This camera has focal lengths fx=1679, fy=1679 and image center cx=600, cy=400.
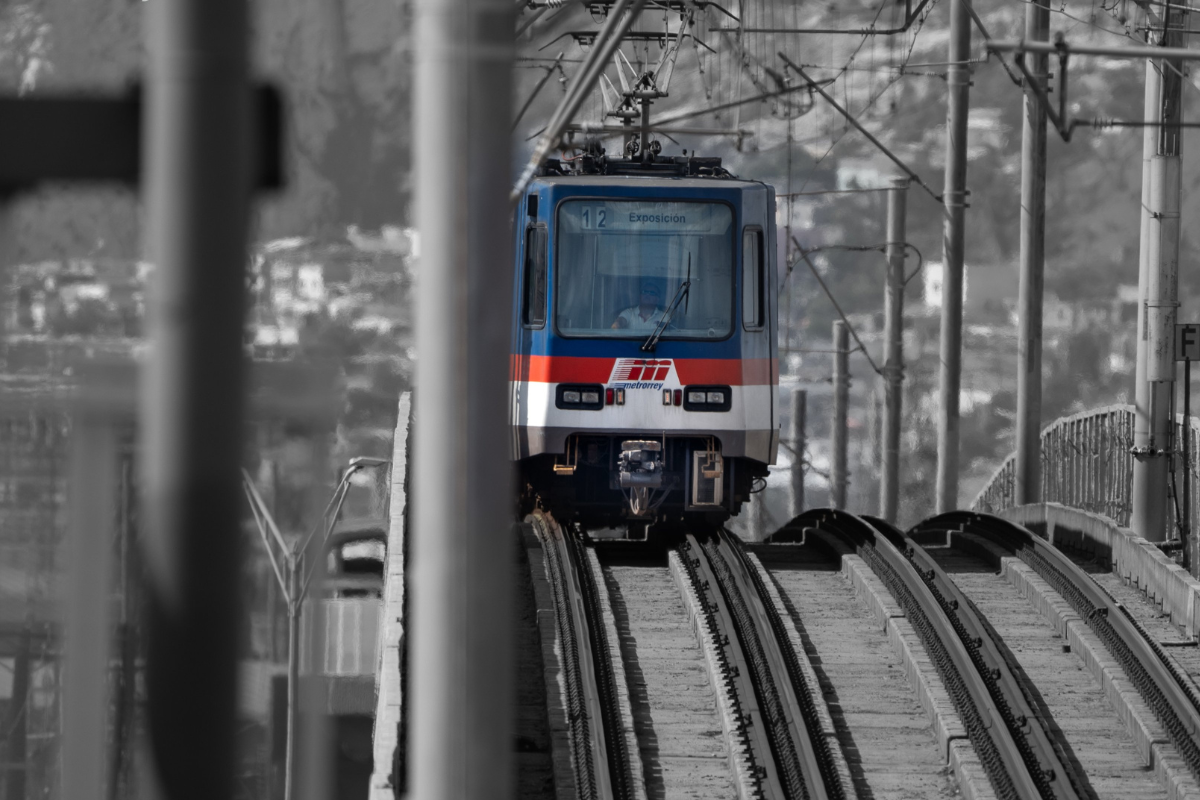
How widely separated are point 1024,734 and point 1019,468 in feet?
29.4

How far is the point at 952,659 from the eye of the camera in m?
10.5

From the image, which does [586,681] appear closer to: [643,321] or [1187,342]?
[643,321]

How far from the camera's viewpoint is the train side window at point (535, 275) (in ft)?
42.5

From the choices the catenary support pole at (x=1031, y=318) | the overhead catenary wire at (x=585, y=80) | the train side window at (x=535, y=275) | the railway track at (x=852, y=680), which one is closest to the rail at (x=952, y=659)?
the railway track at (x=852, y=680)

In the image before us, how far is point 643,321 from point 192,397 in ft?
33.2

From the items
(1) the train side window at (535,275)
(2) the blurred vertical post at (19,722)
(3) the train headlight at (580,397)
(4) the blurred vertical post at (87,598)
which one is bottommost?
(2) the blurred vertical post at (19,722)

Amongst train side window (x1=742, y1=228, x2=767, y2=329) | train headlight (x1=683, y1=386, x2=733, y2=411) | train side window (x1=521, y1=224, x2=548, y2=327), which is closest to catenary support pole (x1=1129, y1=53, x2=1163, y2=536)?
train side window (x1=742, y1=228, x2=767, y2=329)

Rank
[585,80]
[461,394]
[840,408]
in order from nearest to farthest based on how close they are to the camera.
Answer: [461,394], [585,80], [840,408]

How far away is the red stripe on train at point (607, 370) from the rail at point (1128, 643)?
2.56 m

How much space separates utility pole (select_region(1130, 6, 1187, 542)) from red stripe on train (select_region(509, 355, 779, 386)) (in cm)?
377

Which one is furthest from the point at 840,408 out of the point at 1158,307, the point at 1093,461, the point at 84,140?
the point at 84,140

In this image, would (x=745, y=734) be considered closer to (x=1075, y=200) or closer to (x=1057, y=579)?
(x=1057, y=579)

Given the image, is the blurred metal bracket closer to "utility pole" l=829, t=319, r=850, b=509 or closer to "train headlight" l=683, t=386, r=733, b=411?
"train headlight" l=683, t=386, r=733, b=411

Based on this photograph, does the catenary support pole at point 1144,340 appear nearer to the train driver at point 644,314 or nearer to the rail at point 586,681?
the train driver at point 644,314
